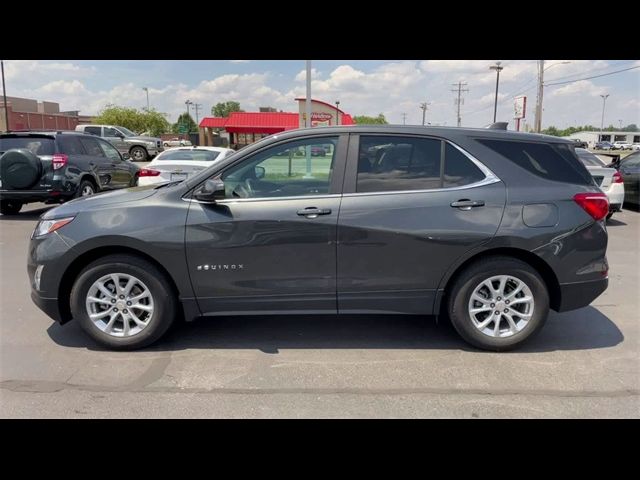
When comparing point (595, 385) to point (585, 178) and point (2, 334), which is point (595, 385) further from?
point (2, 334)

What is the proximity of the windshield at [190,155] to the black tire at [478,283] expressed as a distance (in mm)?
7642

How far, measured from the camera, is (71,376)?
3.40 m

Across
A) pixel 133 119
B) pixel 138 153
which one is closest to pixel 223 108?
pixel 133 119

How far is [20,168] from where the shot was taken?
848cm

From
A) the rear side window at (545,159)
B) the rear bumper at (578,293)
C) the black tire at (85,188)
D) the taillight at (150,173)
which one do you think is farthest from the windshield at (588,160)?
the black tire at (85,188)

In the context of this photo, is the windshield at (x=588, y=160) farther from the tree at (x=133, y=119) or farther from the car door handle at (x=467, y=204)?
the tree at (x=133, y=119)

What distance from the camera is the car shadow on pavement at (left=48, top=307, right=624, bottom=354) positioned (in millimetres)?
3939

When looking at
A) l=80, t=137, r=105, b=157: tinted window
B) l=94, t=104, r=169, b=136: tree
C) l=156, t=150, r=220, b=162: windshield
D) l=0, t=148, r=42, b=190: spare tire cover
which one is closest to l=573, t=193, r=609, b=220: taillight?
l=156, t=150, r=220, b=162: windshield

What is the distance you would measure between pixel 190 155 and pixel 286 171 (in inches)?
277

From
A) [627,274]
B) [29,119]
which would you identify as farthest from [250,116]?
[627,274]

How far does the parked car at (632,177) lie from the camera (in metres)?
11.0

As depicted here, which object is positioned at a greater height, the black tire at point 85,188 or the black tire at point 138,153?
the black tire at point 138,153

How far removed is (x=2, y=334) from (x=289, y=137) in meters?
3.15

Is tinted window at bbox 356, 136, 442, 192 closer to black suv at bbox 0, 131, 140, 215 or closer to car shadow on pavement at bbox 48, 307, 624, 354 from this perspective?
car shadow on pavement at bbox 48, 307, 624, 354
